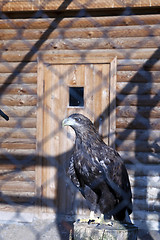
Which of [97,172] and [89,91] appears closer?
[97,172]

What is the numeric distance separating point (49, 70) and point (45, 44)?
0.37m

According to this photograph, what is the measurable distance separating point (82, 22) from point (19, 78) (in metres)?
1.17

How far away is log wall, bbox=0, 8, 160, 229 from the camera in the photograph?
523 centimetres

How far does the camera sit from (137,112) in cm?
526

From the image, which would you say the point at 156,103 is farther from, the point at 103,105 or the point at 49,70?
the point at 49,70

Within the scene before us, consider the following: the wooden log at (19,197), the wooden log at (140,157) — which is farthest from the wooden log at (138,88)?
the wooden log at (19,197)

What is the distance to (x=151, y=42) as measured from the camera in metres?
5.23

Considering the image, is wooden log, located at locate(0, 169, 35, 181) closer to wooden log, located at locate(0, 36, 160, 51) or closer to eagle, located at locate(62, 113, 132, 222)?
wooden log, located at locate(0, 36, 160, 51)

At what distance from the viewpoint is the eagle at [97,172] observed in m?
3.08

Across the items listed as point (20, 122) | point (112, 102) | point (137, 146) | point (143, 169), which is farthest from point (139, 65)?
point (20, 122)

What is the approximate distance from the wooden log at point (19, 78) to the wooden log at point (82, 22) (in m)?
0.67

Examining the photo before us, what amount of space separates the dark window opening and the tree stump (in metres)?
2.59

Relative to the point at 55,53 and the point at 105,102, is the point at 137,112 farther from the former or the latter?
the point at 55,53

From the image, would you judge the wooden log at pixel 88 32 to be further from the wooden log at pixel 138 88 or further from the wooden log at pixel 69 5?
the wooden log at pixel 138 88
